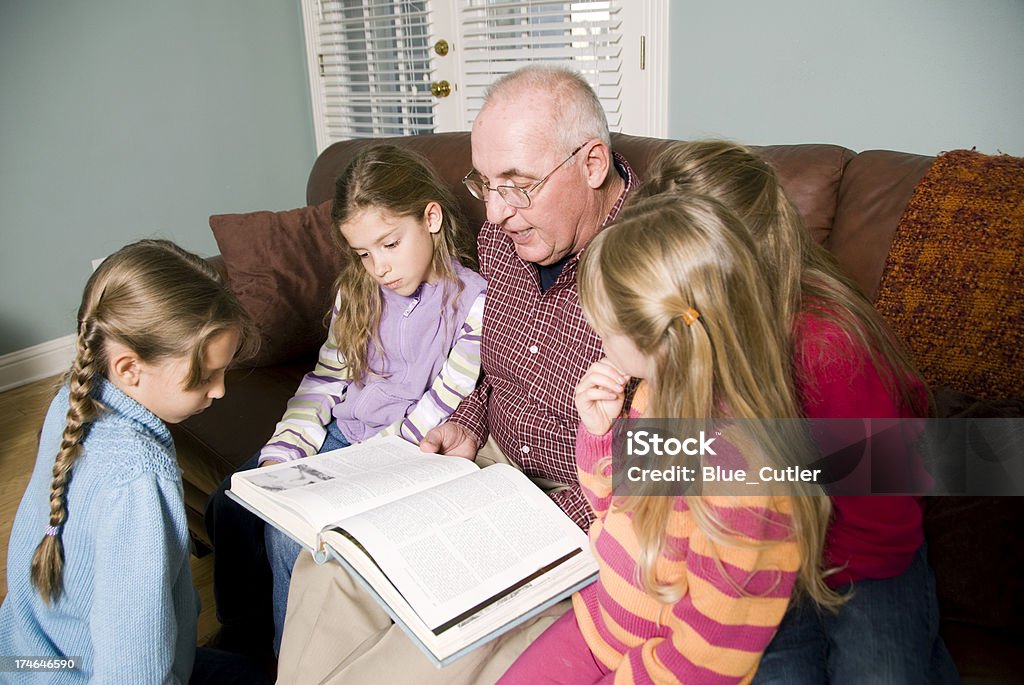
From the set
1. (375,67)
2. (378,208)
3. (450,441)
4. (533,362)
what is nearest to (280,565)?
(450,441)

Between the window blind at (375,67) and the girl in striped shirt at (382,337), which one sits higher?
the window blind at (375,67)

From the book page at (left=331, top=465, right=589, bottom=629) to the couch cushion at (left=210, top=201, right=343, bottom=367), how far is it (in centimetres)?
98

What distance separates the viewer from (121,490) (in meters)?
1.02

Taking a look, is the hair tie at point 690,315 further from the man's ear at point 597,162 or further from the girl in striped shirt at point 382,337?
the girl in striped shirt at point 382,337

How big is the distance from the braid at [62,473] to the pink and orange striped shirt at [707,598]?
0.75 meters

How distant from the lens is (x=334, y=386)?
67.1 inches

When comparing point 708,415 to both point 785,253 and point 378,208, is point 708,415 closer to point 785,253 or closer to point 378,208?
point 785,253

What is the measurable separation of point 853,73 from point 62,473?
2.08 meters

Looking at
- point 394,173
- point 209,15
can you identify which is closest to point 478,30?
point 209,15

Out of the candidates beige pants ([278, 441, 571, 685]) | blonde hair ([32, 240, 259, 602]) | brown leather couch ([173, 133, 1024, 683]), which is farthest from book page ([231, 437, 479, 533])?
brown leather couch ([173, 133, 1024, 683])

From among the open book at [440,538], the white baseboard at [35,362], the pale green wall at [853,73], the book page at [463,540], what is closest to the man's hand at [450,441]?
the open book at [440,538]

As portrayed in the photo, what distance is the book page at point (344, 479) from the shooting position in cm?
117

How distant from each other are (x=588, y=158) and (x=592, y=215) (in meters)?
0.10

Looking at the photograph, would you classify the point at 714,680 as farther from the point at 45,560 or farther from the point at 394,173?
the point at 394,173
